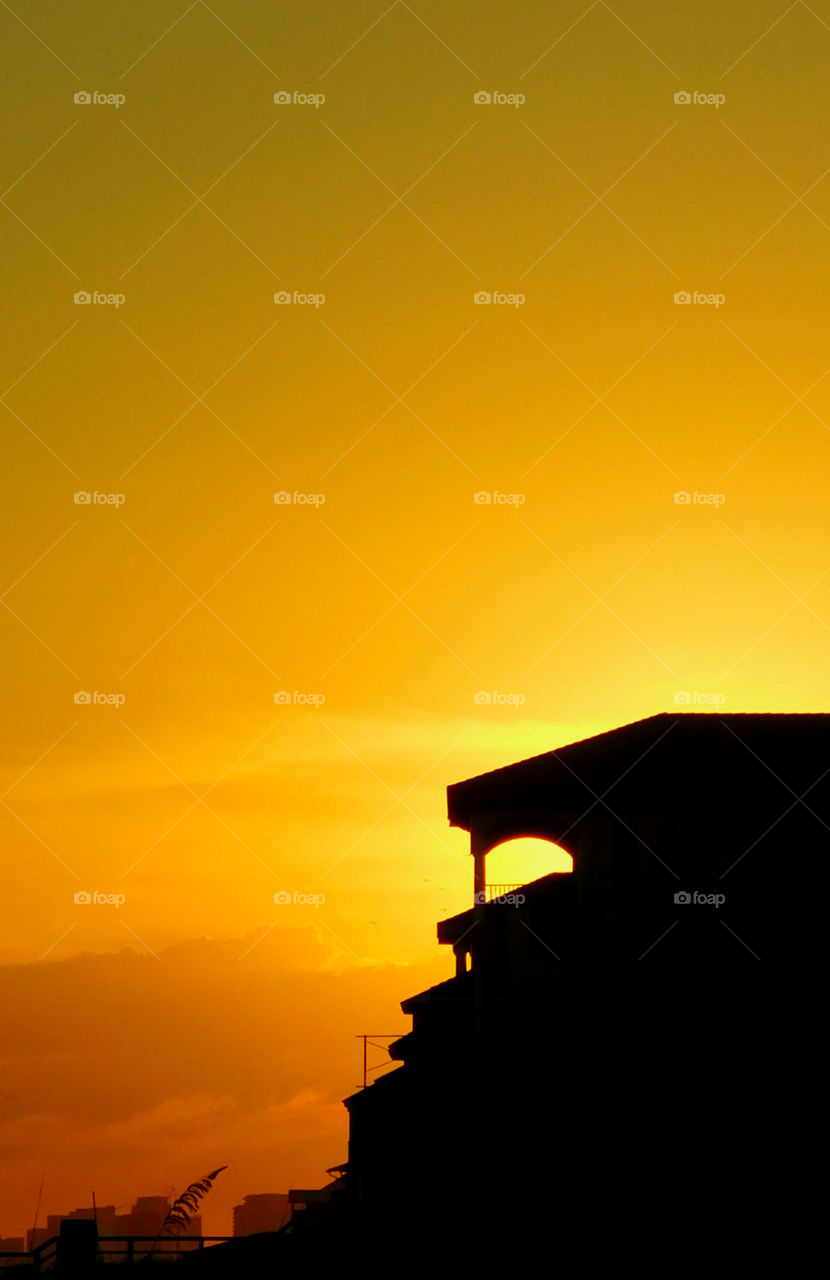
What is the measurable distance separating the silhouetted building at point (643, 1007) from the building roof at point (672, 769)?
38 millimetres

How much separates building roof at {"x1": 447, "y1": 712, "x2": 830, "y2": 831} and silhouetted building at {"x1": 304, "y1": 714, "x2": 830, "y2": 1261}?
0.04m

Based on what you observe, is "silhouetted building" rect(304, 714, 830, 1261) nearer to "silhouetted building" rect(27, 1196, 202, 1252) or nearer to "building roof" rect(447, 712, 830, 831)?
"building roof" rect(447, 712, 830, 831)

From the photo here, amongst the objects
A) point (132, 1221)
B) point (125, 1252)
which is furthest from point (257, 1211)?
point (125, 1252)

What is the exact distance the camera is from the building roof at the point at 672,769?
928 inches

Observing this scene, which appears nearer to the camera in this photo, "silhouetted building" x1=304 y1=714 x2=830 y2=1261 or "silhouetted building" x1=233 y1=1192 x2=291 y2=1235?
"silhouetted building" x1=304 y1=714 x2=830 y2=1261

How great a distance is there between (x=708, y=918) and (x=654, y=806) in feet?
7.38

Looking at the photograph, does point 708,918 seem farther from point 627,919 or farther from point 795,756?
point 795,756

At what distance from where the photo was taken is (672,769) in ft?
77.9

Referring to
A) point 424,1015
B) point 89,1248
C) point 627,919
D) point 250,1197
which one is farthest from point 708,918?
point 250,1197

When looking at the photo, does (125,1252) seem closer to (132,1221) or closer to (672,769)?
(672,769)

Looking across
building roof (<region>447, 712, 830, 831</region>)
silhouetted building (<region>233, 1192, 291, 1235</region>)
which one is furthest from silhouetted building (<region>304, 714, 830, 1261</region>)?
silhouetted building (<region>233, 1192, 291, 1235</region>)

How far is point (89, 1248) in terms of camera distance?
78.0 feet

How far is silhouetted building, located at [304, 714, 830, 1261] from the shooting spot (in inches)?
787

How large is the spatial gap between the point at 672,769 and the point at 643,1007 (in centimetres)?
424
